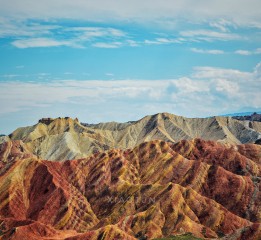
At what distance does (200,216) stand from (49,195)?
66347 millimetres

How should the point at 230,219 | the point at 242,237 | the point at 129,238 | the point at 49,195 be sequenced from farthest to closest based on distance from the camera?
the point at 49,195, the point at 230,219, the point at 129,238, the point at 242,237

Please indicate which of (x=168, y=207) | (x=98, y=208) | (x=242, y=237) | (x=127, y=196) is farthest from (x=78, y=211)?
(x=242, y=237)

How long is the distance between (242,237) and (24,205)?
103m

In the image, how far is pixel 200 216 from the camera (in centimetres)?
17400

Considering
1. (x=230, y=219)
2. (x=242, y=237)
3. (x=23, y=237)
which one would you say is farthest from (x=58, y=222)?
(x=242, y=237)

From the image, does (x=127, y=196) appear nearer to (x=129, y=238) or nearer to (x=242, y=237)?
(x=129, y=238)

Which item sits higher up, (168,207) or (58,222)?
(168,207)

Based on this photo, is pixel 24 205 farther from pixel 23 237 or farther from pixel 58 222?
pixel 23 237

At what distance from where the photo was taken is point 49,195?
197625mm

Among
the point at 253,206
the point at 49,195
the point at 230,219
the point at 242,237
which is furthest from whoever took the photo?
the point at 49,195

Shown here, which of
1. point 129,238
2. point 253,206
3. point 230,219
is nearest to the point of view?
point 129,238

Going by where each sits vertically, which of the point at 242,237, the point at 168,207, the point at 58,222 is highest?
the point at 242,237

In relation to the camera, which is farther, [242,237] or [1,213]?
[1,213]

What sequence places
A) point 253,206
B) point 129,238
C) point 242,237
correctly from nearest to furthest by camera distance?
point 242,237
point 129,238
point 253,206
